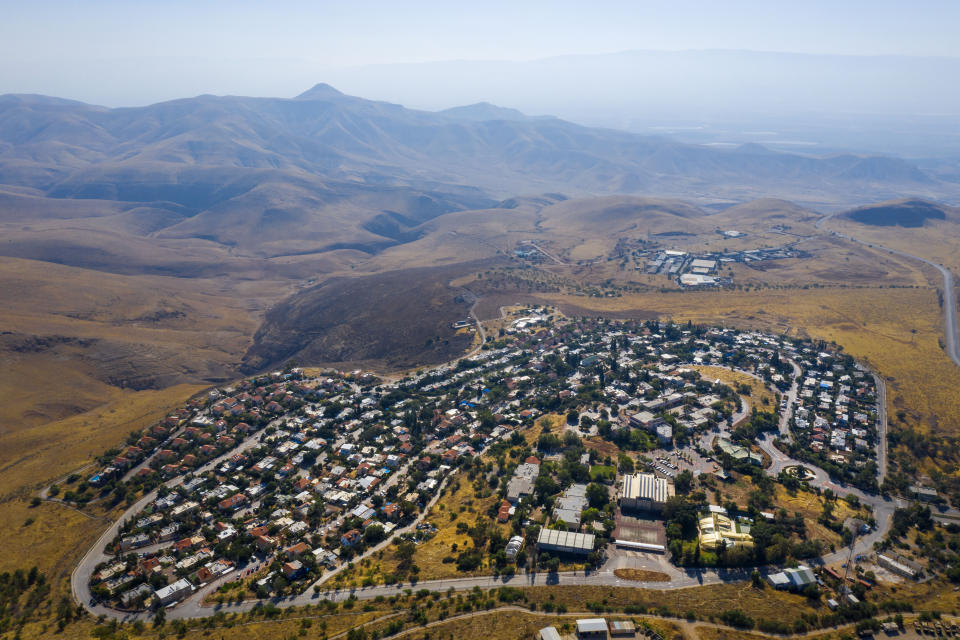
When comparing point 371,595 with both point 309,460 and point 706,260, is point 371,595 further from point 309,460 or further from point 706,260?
point 706,260

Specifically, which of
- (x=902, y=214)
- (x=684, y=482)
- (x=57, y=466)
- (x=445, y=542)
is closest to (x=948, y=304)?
(x=684, y=482)

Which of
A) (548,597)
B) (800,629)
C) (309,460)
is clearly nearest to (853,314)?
(800,629)

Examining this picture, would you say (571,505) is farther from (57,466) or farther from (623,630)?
(57,466)

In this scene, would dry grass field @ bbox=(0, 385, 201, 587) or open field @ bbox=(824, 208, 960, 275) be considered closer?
dry grass field @ bbox=(0, 385, 201, 587)

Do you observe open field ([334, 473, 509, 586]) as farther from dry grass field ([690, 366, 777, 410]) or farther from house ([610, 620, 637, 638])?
dry grass field ([690, 366, 777, 410])

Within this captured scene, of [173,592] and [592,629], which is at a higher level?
[592,629]

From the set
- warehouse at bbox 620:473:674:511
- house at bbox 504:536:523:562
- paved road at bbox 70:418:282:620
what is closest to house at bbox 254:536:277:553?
paved road at bbox 70:418:282:620
